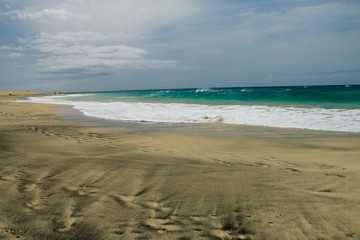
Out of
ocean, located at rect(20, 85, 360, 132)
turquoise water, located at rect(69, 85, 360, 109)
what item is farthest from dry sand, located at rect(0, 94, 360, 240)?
turquoise water, located at rect(69, 85, 360, 109)

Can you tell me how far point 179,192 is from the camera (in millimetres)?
3723

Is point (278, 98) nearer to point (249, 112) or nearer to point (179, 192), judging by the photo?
point (249, 112)

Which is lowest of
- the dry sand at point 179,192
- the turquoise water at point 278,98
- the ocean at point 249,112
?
the dry sand at point 179,192

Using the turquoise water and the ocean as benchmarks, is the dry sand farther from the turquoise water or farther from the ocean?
the turquoise water

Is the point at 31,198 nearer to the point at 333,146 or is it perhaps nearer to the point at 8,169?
the point at 8,169

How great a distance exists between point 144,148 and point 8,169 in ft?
9.55

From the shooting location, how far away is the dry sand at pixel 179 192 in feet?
9.23

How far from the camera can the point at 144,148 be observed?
6785 mm

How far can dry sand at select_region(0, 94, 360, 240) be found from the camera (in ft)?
9.23

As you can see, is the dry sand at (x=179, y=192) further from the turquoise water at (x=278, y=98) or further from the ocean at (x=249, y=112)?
the turquoise water at (x=278, y=98)

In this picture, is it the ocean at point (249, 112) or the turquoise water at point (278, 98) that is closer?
the ocean at point (249, 112)

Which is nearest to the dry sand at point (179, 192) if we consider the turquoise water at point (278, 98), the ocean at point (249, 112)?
the ocean at point (249, 112)

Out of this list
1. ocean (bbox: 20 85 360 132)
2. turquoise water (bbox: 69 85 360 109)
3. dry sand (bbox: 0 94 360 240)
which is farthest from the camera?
turquoise water (bbox: 69 85 360 109)

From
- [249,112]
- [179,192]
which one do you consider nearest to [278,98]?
[249,112]
